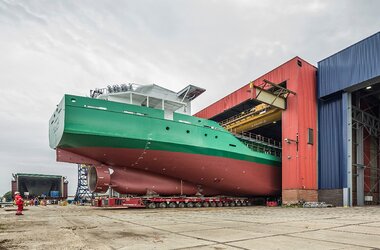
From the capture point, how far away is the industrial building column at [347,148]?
1970 centimetres

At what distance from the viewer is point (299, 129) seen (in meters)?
20.9

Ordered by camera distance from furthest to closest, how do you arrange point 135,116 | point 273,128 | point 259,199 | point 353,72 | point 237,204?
point 273,128 < point 259,199 < point 237,204 < point 353,72 < point 135,116

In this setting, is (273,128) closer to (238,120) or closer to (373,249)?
(238,120)

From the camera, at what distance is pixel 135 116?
53.6 feet

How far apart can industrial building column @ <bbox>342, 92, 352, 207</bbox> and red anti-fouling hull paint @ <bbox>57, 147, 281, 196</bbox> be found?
541 cm

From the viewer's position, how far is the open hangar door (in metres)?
21.7

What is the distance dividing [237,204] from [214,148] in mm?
5071

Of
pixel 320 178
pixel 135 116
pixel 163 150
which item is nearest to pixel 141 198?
pixel 163 150

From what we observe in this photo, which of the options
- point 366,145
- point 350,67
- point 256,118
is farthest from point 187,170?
point 366,145

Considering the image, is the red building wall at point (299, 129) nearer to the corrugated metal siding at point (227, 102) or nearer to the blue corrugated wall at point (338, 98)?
the blue corrugated wall at point (338, 98)

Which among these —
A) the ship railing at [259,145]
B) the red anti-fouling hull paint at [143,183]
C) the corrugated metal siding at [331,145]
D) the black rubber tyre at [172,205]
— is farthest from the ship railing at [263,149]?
the black rubber tyre at [172,205]

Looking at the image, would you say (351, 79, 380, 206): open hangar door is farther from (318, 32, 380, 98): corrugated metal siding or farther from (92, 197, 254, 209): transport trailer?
(92, 197, 254, 209): transport trailer

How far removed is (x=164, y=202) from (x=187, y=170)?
2.41 meters

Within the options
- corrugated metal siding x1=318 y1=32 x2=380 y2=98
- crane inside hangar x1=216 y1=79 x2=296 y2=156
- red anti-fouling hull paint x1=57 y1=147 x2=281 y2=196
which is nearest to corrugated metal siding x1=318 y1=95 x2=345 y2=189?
corrugated metal siding x1=318 y1=32 x2=380 y2=98
